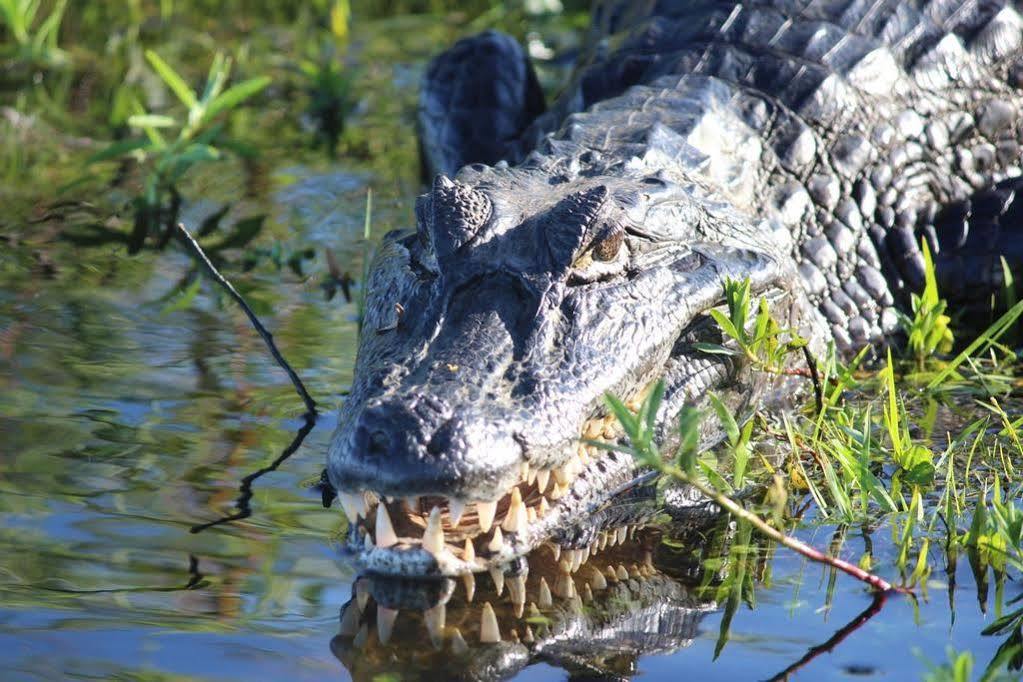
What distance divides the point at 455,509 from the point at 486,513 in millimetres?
99

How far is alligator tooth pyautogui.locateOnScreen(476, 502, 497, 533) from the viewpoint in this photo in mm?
2941

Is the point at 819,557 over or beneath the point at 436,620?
over

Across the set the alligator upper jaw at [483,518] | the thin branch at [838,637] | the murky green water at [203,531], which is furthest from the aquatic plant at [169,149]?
the thin branch at [838,637]

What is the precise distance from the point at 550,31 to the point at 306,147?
235 cm

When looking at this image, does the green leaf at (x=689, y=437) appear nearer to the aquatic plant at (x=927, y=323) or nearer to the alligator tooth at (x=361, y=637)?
the alligator tooth at (x=361, y=637)

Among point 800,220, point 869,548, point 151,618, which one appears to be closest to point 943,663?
point 869,548

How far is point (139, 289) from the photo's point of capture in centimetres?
472

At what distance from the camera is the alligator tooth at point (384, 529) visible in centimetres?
291

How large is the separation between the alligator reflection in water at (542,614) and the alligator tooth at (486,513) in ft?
0.38

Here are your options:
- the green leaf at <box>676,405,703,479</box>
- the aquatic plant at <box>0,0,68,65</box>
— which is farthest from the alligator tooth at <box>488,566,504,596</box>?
the aquatic plant at <box>0,0,68,65</box>

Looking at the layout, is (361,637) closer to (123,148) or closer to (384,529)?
(384,529)

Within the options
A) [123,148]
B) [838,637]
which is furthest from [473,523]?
[123,148]

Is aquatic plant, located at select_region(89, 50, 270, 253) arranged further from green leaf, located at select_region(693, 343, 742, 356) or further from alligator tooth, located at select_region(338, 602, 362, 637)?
alligator tooth, located at select_region(338, 602, 362, 637)

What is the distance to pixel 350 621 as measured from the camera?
9.11ft
